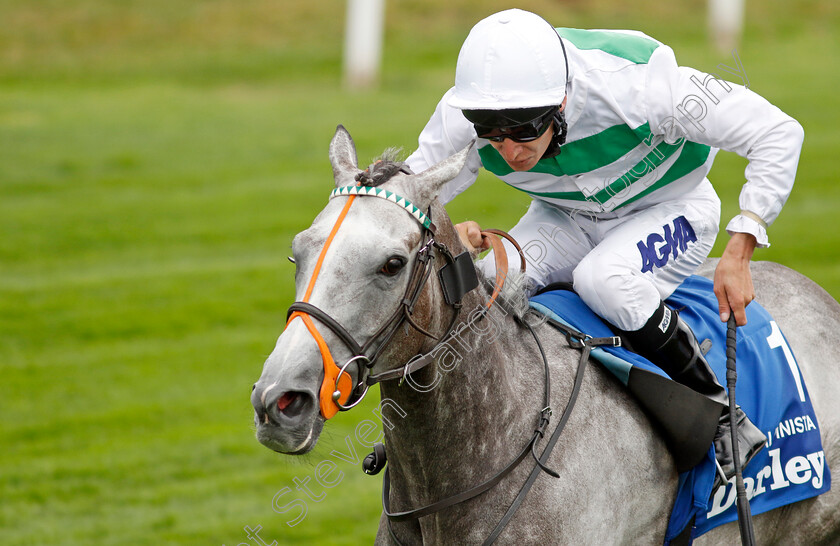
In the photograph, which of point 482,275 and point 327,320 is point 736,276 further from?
point 327,320

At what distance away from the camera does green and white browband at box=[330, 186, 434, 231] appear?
101 inches

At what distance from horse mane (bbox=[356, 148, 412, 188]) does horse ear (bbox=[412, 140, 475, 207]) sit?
7 centimetres

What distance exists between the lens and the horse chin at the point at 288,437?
7.57 ft

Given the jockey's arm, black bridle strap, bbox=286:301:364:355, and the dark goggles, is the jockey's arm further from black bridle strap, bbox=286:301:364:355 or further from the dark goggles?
black bridle strap, bbox=286:301:364:355

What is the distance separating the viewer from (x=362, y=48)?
17516 millimetres

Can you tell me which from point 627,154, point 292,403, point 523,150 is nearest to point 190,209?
point 627,154

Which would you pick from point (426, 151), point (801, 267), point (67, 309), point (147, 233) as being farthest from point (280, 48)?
point (426, 151)

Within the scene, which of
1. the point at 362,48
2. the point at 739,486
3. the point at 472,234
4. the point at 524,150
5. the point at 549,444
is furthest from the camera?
the point at 362,48

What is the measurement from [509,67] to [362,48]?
49.8 ft

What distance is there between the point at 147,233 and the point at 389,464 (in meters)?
8.59

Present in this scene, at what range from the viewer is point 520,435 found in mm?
2883

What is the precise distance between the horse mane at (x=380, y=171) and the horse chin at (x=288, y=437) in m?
0.66

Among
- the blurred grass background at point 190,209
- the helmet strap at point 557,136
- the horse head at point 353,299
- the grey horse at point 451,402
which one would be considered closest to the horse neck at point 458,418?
the grey horse at point 451,402

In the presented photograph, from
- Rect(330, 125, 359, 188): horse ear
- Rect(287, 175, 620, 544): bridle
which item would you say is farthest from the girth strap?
Rect(330, 125, 359, 188): horse ear
